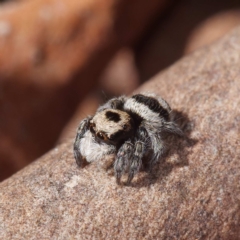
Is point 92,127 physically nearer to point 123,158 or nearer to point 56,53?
point 123,158

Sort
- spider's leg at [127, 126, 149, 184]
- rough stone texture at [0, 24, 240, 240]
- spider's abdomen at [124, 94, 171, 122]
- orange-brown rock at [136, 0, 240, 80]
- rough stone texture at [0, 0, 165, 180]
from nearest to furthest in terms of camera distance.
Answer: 1. rough stone texture at [0, 24, 240, 240]
2. spider's leg at [127, 126, 149, 184]
3. spider's abdomen at [124, 94, 171, 122]
4. rough stone texture at [0, 0, 165, 180]
5. orange-brown rock at [136, 0, 240, 80]

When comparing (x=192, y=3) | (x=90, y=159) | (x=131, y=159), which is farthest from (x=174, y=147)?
(x=192, y=3)

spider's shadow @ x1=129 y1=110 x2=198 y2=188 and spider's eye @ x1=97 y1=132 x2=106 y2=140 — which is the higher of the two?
spider's eye @ x1=97 y1=132 x2=106 y2=140

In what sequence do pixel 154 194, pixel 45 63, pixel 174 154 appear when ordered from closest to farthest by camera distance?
pixel 154 194 → pixel 174 154 → pixel 45 63

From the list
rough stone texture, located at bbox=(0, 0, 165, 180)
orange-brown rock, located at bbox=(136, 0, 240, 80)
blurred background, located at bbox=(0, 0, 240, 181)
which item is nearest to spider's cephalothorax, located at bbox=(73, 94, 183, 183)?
blurred background, located at bbox=(0, 0, 240, 181)

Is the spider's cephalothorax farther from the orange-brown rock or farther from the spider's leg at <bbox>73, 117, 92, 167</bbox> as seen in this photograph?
the orange-brown rock

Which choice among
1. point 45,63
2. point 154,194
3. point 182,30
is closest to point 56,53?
point 45,63

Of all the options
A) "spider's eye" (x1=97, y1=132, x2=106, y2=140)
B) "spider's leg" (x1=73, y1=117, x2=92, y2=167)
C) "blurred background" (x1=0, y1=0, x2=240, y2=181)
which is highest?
"spider's eye" (x1=97, y1=132, x2=106, y2=140)
